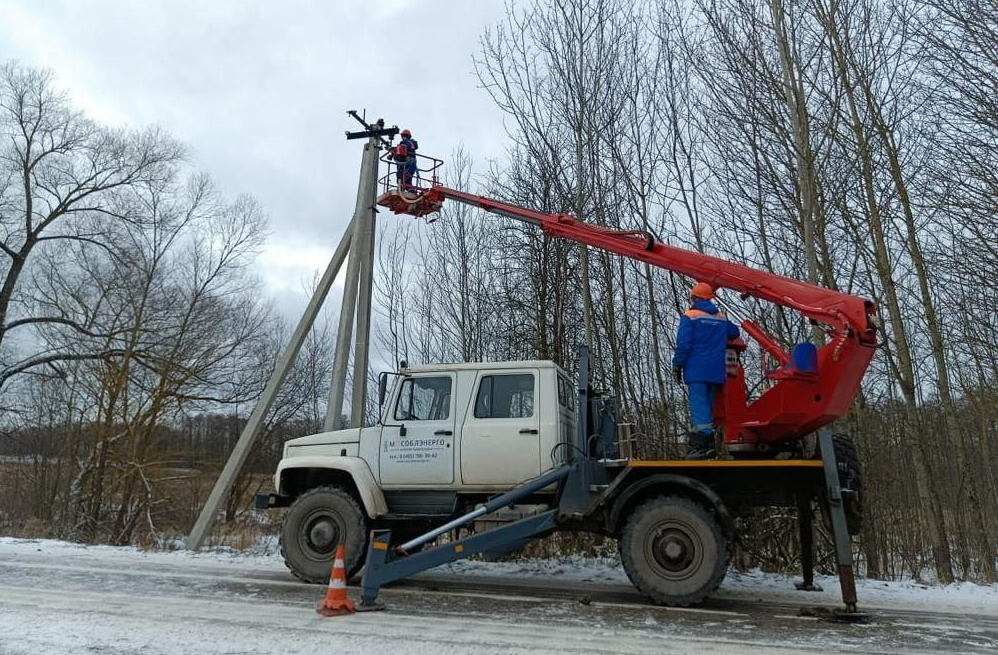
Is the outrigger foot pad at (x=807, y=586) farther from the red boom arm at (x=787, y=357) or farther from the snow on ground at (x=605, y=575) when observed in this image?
the red boom arm at (x=787, y=357)

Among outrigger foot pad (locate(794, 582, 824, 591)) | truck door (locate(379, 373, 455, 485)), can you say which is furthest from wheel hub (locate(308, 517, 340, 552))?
outrigger foot pad (locate(794, 582, 824, 591))

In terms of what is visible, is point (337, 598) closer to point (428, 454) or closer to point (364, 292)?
point (428, 454)

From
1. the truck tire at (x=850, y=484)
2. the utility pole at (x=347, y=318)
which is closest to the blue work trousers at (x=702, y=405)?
the truck tire at (x=850, y=484)

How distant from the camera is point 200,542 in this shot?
35.6ft

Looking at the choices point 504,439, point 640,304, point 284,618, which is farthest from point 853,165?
point 284,618

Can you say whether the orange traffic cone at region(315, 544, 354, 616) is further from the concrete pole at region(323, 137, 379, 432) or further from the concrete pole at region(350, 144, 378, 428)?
the concrete pole at region(350, 144, 378, 428)

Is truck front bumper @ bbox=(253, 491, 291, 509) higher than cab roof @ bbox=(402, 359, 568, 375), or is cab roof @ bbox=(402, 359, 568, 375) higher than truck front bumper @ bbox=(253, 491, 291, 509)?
cab roof @ bbox=(402, 359, 568, 375)

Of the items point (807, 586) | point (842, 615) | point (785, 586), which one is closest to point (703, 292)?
point (842, 615)

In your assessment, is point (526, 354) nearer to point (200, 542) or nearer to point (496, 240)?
point (496, 240)

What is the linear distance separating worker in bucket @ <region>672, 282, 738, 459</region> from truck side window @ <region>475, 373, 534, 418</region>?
1657 mm

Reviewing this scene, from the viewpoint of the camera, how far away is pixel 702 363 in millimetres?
6699

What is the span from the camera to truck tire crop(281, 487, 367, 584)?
7.62m

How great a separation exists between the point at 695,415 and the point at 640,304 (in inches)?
237

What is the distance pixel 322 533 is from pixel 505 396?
2.63 metres
